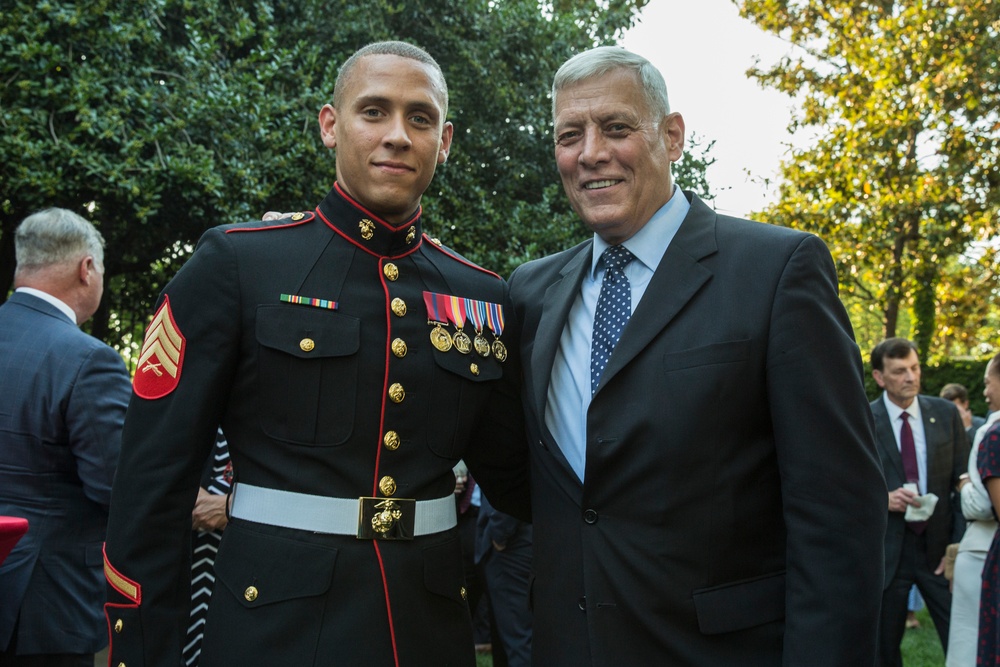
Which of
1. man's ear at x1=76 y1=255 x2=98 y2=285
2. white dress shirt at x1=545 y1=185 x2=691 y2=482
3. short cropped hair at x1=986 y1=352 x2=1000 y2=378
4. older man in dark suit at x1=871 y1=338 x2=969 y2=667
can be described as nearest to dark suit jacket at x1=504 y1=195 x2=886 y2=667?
white dress shirt at x1=545 y1=185 x2=691 y2=482

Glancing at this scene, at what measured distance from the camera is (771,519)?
205 centimetres

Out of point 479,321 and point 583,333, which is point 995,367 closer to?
point 583,333

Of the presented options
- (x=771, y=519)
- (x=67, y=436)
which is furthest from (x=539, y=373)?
(x=67, y=436)

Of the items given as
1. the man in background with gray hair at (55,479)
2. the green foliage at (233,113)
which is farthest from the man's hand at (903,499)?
the man in background with gray hair at (55,479)

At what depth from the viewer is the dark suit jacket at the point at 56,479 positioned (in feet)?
10.2

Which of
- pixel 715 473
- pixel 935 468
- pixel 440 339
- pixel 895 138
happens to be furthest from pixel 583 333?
pixel 895 138

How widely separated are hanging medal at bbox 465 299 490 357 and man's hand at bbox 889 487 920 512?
396 cm

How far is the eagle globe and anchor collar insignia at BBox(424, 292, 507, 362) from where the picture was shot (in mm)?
2295

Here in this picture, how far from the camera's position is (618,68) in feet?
7.80

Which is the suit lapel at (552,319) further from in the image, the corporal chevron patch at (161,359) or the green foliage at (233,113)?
the green foliage at (233,113)

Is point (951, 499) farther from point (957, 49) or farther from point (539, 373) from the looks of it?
point (957, 49)

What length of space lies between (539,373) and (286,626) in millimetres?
839

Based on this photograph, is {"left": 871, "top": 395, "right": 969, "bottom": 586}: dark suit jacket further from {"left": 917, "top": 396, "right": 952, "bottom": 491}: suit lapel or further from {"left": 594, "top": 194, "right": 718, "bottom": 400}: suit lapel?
{"left": 594, "top": 194, "right": 718, "bottom": 400}: suit lapel

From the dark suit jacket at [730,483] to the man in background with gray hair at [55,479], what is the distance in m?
1.86
